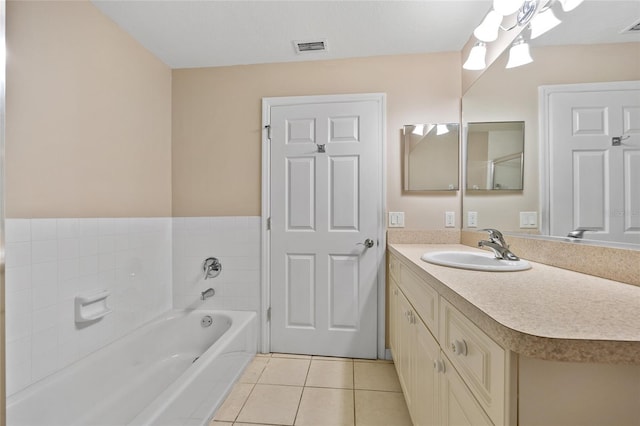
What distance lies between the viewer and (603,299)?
2.34 feet

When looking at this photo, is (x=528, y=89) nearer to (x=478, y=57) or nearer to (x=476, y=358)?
(x=478, y=57)

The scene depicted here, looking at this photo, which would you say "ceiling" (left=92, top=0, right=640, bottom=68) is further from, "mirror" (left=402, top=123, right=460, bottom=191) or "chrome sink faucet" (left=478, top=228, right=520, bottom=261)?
"chrome sink faucet" (left=478, top=228, right=520, bottom=261)

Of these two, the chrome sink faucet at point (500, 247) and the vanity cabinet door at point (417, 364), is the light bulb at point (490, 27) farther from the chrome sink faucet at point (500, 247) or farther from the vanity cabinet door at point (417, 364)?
the vanity cabinet door at point (417, 364)

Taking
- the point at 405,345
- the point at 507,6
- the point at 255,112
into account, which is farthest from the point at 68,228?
the point at 507,6

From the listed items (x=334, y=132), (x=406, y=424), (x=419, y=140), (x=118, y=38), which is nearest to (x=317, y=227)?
(x=334, y=132)

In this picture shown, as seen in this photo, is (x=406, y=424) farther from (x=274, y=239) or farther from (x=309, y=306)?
(x=274, y=239)

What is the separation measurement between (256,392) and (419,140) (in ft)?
6.79

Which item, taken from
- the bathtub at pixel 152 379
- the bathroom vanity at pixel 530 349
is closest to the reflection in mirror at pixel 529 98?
the bathroom vanity at pixel 530 349

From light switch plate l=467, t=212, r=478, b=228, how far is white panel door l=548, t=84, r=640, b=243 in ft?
2.31

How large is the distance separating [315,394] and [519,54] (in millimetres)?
2218

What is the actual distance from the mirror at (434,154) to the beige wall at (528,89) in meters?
0.16

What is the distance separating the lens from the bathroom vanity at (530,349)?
1.62 ft

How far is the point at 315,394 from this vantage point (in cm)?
166

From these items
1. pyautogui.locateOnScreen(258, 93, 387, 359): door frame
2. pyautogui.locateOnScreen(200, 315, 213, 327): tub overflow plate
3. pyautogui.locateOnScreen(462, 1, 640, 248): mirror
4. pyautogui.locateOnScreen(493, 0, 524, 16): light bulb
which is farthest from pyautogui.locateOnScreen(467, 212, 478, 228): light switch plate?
pyautogui.locateOnScreen(200, 315, 213, 327): tub overflow plate
